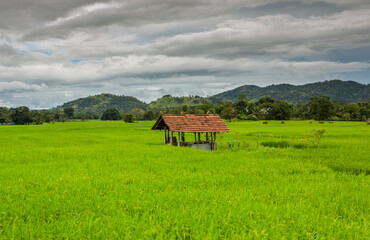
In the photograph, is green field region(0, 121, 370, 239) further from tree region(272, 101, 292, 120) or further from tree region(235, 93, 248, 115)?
tree region(235, 93, 248, 115)

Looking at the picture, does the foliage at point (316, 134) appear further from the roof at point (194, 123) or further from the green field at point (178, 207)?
the green field at point (178, 207)

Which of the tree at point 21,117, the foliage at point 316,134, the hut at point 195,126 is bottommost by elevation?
the foliage at point 316,134

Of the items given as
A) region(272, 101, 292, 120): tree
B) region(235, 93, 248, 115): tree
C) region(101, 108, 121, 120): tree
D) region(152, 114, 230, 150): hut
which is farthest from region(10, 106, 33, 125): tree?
region(272, 101, 292, 120): tree

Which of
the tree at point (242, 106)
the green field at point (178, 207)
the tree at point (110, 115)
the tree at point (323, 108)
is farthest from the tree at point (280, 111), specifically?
the tree at point (110, 115)

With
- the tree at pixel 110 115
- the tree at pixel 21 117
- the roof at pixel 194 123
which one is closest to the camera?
the roof at pixel 194 123

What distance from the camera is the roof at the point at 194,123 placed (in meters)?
21.6

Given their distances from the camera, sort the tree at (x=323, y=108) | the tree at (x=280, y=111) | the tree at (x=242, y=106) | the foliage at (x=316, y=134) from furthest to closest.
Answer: the tree at (x=242, y=106) → the tree at (x=280, y=111) → the tree at (x=323, y=108) → the foliage at (x=316, y=134)

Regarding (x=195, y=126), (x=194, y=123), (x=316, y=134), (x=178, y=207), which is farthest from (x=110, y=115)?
(x=178, y=207)

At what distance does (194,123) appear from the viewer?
22.5 m

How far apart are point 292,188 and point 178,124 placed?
14722mm

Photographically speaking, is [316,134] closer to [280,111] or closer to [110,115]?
[280,111]

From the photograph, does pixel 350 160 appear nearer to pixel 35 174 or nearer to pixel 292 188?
pixel 292 188

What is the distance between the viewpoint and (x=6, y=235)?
185 inches

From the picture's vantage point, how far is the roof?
21.6 m
